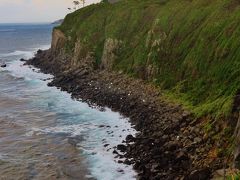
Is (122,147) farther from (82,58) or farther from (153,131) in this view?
(82,58)

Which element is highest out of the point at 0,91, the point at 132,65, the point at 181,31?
the point at 181,31

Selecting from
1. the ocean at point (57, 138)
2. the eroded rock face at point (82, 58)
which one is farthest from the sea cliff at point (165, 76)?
the ocean at point (57, 138)

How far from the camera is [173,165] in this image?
37.2 metres

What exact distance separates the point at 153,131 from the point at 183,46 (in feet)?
66.8

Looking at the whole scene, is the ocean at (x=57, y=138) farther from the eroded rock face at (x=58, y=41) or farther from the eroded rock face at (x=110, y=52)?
the eroded rock face at (x=58, y=41)

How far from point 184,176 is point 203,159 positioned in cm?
316

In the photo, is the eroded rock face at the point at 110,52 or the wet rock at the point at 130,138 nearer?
the wet rock at the point at 130,138

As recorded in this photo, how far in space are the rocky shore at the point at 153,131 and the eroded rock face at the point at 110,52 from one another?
139 inches

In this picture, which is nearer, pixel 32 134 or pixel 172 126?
pixel 172 126

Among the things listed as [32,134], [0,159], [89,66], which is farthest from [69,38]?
[0,159]

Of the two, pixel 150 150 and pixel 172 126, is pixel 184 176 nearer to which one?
pixel 150 150

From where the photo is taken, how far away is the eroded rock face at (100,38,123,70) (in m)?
78.2

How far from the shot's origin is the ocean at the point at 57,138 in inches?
1581

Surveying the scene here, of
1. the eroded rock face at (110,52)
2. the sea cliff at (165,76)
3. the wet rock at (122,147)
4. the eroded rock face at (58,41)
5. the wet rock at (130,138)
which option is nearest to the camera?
the sea cliff at (165,76)
